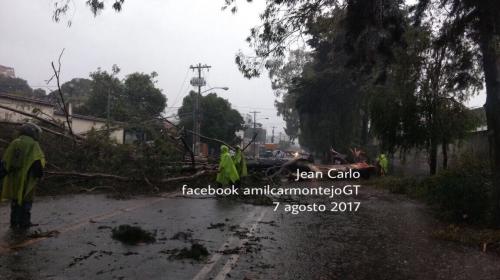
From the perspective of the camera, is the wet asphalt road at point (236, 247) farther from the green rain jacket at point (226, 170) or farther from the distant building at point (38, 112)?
the distant building at point (38, 112)

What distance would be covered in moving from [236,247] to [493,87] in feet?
19.8

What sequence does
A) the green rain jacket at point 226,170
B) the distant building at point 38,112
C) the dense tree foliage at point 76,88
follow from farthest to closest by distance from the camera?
the dense tree foliage at point 76,88 → the distant building at point 38,112 → the green rain jacket at point 226,170

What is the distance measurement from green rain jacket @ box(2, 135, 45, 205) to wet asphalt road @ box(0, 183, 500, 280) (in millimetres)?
553

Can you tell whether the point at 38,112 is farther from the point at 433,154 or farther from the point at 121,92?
the point at 121,92

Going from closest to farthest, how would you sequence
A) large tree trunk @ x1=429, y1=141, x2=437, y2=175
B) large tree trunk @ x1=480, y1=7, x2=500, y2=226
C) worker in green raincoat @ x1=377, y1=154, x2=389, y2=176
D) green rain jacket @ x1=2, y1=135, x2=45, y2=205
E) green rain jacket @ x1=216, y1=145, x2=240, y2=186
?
green rain jacket @ x1=2, y1=135, x2=45, y2=205 → large tree trunk @ x1=480, y1=7, x2=500, y2=226 → green rain jacket @ x1=216, y1=145, x2=240, y2=186 → large tree trunk @ x1=429, y1=141, x2=437, y2=175 → worker in green raincoat @ x1=377, y1=154, x2=389, y2=176

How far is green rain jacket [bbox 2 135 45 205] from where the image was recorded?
7031 millimetres

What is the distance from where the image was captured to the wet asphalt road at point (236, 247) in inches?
214

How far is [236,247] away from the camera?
677cm

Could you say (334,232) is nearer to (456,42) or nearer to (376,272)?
(376,272)

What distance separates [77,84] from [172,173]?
197 ft

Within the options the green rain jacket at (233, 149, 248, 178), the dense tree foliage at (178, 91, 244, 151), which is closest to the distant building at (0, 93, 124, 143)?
the green rain jacket at (233, 149, 248, 178)

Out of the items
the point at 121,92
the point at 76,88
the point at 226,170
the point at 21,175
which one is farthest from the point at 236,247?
the point at 76,88

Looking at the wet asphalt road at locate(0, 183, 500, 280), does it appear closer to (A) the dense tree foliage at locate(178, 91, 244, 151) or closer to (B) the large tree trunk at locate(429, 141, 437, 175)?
(B) the large tree trunk at locate(429, 141, 437, 175)

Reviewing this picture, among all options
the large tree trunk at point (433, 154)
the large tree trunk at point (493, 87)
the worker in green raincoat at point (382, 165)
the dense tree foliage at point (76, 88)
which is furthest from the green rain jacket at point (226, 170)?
the dense tree foliage at point (76, 88)
